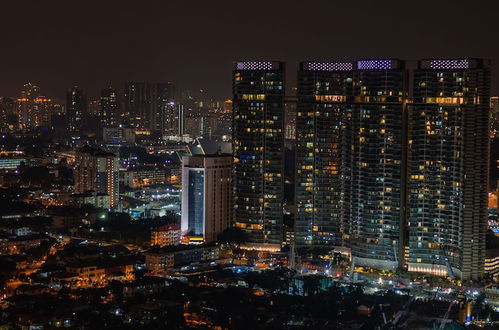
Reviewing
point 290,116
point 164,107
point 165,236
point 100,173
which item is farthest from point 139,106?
point 165,236

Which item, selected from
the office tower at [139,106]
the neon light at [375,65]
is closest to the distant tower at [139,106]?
the office tower at [139,106]

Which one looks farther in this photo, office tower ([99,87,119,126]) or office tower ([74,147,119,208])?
office tower ([99,87,119,126])

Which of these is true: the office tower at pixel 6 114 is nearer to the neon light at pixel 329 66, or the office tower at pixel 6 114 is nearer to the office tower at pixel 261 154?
the office tower at pixel 261 154

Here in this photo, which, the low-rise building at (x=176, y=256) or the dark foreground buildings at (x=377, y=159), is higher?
the dark foreground buildings at (x=377, y=159)

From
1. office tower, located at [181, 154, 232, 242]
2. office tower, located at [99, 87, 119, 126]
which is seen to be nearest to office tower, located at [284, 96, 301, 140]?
office tower, located at [181, 154, 232, 242]

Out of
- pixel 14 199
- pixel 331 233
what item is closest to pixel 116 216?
pixel 14 199

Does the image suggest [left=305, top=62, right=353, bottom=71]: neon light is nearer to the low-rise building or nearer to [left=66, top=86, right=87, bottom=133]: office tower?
the low-rise building
